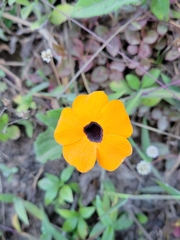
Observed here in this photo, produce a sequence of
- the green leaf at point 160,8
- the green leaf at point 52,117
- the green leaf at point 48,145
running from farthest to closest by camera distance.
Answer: the green leaf at point 48,145, the green leaf at point 160,8, the green leaf at point 52,117

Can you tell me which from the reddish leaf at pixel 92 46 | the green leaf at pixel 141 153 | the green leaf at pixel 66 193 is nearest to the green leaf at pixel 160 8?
the reddish leaf at pixel 92 46

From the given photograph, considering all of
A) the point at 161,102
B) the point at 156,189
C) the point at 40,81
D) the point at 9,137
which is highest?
the point at 40,81

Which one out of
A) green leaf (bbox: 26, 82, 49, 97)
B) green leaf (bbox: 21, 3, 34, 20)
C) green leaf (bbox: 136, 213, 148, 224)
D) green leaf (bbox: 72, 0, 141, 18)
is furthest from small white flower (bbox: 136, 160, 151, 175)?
green leaf (bbox: 21, 3, 34, 20)

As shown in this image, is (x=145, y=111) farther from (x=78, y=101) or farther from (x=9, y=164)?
(x=9, y=164)

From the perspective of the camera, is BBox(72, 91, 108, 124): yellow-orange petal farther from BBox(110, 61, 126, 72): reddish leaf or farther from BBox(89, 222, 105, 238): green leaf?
BBox(89, 222, 105, 238): green leaf

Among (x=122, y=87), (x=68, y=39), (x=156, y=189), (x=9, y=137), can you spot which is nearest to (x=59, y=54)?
(x=68, y=39)

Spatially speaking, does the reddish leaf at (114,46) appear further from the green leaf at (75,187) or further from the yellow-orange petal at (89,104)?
the green leaf at (75,187)

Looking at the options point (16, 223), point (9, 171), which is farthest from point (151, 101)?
point (16, 223)

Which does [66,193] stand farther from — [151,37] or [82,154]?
[151,37]
